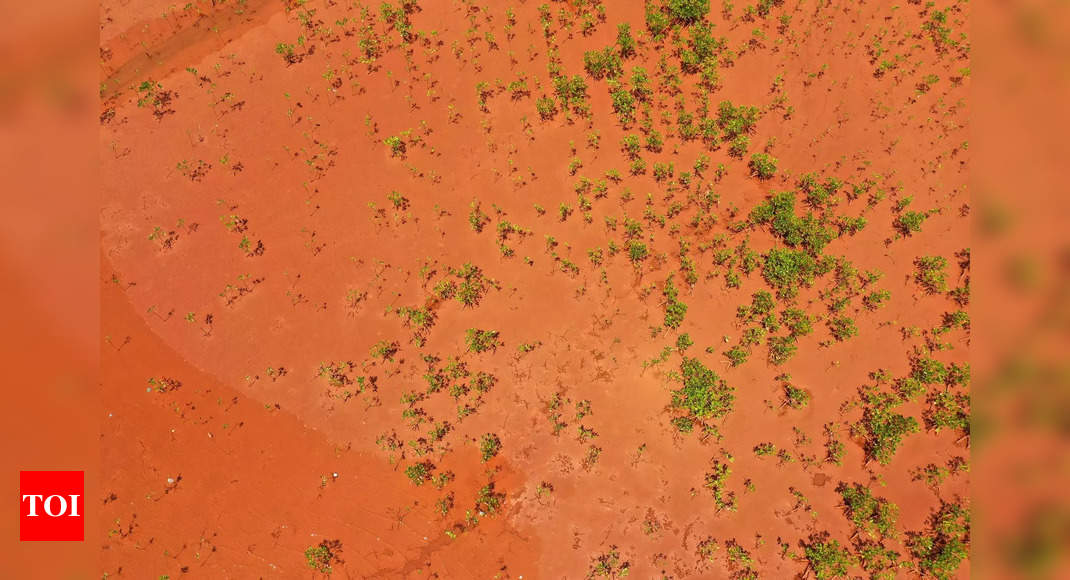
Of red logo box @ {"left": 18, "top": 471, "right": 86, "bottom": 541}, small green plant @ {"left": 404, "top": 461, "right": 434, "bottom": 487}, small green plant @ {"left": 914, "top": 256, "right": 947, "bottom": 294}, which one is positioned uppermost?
small green plant @ {"left": 914, "top": 256, "right": 947, "bottom": 294}

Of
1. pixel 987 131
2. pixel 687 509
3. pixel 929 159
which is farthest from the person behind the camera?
pixel 929 159

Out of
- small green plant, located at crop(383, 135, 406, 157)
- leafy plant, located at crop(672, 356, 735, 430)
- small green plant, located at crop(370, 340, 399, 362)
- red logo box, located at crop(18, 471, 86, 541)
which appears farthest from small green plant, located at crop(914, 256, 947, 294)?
red logo box, located at crop(18, 471, 86, 541)

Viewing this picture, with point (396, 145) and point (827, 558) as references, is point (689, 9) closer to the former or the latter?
point (396, 145)

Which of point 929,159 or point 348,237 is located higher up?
point 348,237

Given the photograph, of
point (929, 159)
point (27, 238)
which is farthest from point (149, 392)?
point (929, 159)

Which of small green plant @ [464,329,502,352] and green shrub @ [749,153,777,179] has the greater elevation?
green shrub @ [749,153,777,179]

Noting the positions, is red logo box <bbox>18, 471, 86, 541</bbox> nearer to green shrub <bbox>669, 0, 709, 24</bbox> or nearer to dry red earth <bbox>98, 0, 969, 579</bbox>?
dry red earth <bbox>98, 0, 969, 579</bbox>

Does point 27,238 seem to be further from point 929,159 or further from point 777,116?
point 929,159
